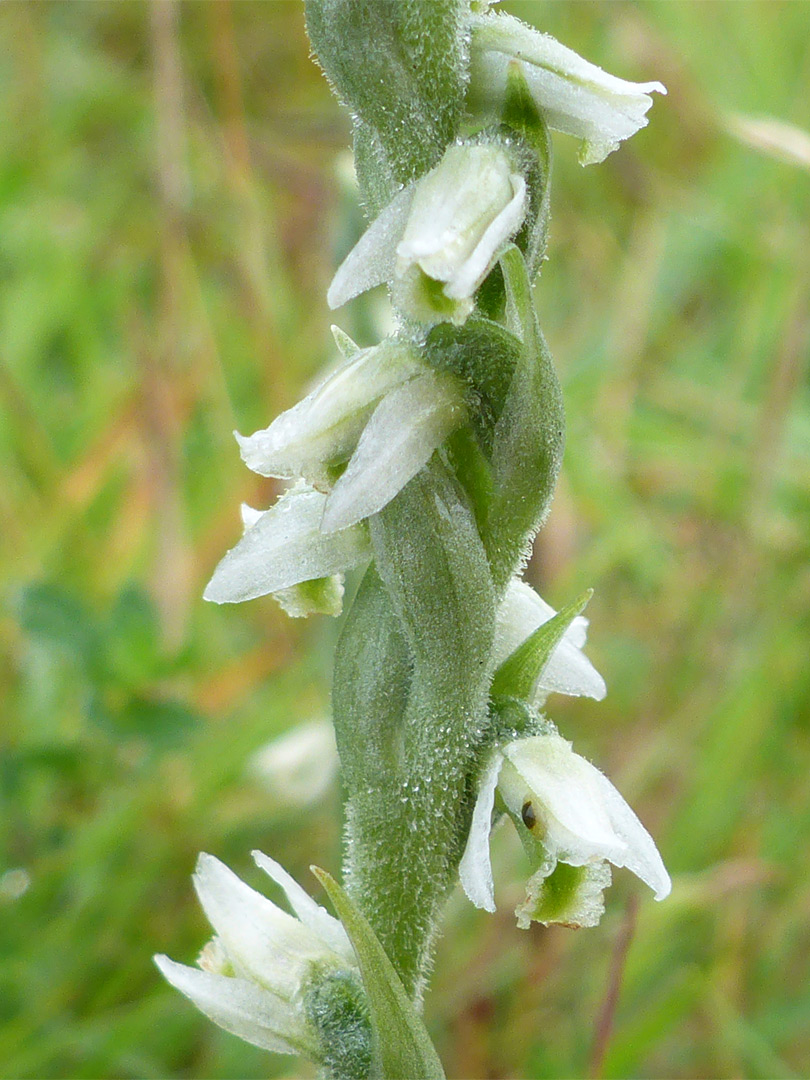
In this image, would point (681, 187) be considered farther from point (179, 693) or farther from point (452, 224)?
point (452, 224)

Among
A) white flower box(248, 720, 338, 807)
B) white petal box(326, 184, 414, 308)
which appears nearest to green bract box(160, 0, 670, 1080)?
white petal box(326, 184, 414, 308)

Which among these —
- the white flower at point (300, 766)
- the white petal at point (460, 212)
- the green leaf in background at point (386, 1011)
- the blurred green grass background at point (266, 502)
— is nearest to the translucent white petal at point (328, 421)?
the white petal at point (460, 212)

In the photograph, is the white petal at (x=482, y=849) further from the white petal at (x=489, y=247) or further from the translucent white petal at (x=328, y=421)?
the white petal at (x=489, y=247)

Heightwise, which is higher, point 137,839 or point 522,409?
point 522,409

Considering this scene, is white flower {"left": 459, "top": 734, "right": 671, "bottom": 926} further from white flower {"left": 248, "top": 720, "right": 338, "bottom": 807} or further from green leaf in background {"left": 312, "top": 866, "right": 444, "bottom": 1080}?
white flower {"left": 248, "top": 720, "right": 338, "bottom": 807}

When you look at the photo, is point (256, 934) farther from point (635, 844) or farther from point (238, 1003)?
point (635, 844)

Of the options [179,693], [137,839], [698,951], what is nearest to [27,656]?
[179,693]

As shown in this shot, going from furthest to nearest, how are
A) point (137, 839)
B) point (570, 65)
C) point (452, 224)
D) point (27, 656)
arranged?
point (27, 656), point (137, 839), point (570, 65), point (452, 224)
